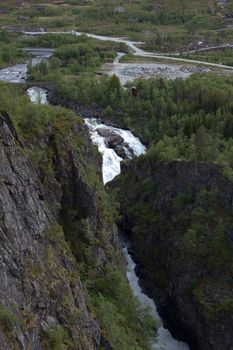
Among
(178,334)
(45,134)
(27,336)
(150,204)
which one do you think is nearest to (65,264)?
(27,336)

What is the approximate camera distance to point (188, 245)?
2373 inches

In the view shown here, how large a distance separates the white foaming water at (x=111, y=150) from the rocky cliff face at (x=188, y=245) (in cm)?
1554

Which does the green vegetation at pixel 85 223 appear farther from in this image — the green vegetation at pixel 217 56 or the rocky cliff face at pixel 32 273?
the green vegetation at pixel 217 56

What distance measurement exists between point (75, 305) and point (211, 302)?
18.4 m

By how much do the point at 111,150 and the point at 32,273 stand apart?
59863mm

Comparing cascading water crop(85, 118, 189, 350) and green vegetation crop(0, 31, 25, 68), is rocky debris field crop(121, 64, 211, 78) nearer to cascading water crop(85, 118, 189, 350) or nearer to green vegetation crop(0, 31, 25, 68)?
green vegetation crop(0, 31, 25, 68)

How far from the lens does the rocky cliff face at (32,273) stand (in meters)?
34.7

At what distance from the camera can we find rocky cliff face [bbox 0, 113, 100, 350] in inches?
1364

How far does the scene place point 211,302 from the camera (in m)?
55.5

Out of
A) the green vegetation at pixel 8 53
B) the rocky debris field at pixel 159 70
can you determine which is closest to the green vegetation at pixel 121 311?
the rocky debris field at pixel 159 70

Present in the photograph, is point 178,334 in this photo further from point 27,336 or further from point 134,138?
point 134,138

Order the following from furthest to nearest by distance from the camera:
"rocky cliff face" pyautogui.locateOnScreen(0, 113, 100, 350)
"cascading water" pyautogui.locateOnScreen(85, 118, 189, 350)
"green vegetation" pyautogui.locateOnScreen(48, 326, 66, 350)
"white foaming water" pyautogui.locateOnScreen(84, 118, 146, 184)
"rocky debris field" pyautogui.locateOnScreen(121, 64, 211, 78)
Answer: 1. "rocky debris field" pyautogui.locateOnScreen(121, 64, 211, 78)
2. "white foaming water" pyautogui.locateOnScreen(84, 118, 146, 184)
3. "cascading water" pyautogui.locateOnScreen(85, 118, 189, 350)
4. "green vegetation" pyautogui.locateOnScreen(48, 326, 66, 350)
5. "rocky cliff face" pyautogui.locateOnScreen(0, 113, 100, 350)

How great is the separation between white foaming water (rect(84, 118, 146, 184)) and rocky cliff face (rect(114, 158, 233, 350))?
612 inches

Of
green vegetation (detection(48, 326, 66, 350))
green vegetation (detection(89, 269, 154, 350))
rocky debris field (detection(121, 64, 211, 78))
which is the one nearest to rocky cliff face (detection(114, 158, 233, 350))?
green vegetation (detection(89, 269, 154, 350))
